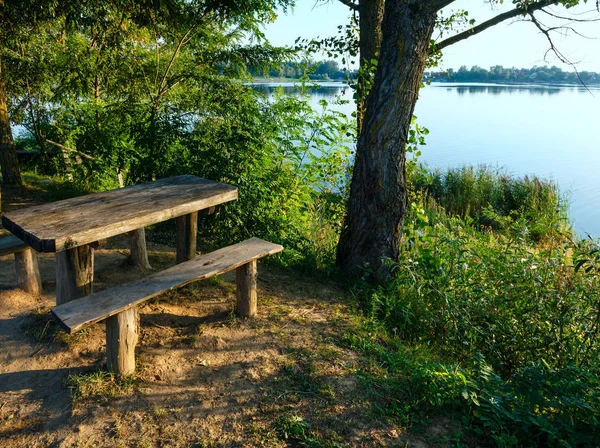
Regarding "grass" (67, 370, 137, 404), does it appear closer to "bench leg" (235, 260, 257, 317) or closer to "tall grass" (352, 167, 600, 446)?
"bench leg" (235, 260, 257, 317)

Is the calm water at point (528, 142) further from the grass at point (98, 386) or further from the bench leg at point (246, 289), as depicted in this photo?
the grass at point (98, 386)

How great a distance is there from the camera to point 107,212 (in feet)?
10.8

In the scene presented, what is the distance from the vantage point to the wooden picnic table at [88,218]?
2.85 meters

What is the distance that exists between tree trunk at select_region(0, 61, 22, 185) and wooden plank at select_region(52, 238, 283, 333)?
496 centimetres

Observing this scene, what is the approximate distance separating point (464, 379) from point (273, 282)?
7.18 feet

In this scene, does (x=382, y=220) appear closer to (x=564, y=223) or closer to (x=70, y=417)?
(x=70, y=417)

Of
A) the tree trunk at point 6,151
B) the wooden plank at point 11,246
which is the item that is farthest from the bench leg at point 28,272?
the tree trunk at point 6,151

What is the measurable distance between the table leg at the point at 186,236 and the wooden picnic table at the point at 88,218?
31 centimetres

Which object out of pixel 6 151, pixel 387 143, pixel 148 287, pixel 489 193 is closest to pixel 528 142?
pixel 489 193

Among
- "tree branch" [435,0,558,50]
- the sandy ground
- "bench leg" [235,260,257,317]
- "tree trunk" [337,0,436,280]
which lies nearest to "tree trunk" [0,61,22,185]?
the sandy ground

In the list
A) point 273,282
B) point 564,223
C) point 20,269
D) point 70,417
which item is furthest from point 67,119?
point 564,223

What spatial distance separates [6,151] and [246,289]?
17.4ft

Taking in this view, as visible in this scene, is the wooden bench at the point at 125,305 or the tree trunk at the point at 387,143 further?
the tree trunk at the point at 387,143

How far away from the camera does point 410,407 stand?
2.77m
